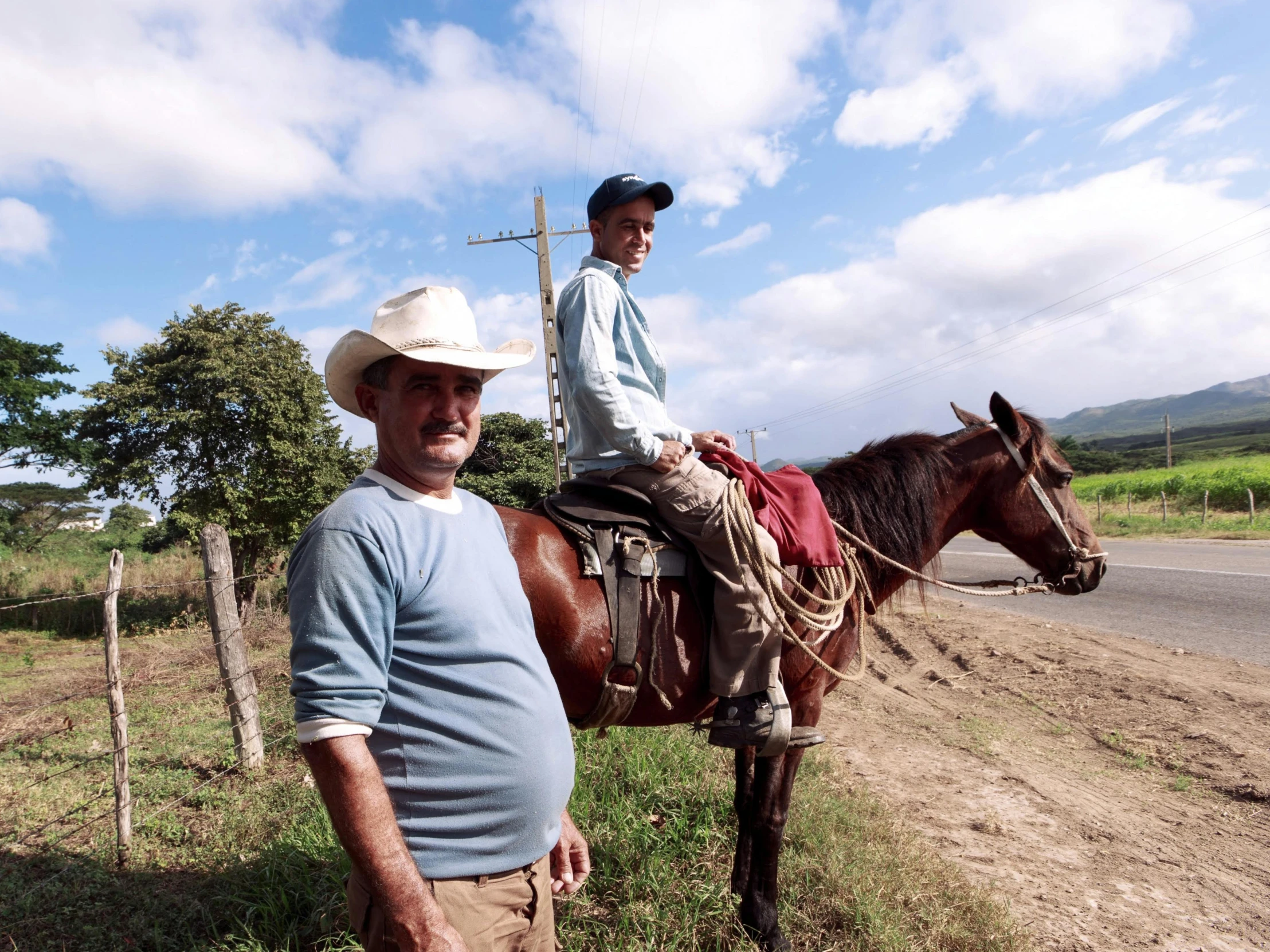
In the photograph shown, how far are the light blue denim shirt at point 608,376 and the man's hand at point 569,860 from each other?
4.12ft

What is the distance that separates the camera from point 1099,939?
3033 millimetres

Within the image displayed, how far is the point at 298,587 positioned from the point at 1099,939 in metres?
3.58

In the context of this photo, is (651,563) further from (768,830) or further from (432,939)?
(432,939)

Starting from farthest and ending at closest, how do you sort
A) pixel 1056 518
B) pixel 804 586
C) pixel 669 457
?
pixel 1056 518, pixel 804 586, pixel 669 457

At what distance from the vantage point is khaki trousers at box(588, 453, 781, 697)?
2697 mm

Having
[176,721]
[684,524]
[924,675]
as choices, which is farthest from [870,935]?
[176,721]

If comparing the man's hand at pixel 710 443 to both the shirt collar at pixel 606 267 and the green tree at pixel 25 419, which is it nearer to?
the shirt collar at pixel 606 267

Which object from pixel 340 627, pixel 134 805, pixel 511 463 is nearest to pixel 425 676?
pixel 340 627

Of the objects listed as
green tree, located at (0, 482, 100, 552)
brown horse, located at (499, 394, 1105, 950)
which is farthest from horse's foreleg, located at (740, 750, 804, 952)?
green tree, located at (0, 482, 100, 552)

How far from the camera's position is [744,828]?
3172 mm

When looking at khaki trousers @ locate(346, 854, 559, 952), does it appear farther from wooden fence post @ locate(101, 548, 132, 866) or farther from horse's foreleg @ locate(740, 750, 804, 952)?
wooden fence post @ locate(101, 548, 132, 866)

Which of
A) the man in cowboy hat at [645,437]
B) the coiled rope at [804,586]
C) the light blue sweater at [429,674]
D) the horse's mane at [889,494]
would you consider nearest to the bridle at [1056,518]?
the horse's mane at [889,494]

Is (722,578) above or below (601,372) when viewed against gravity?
below

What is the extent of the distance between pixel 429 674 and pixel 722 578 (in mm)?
1502
